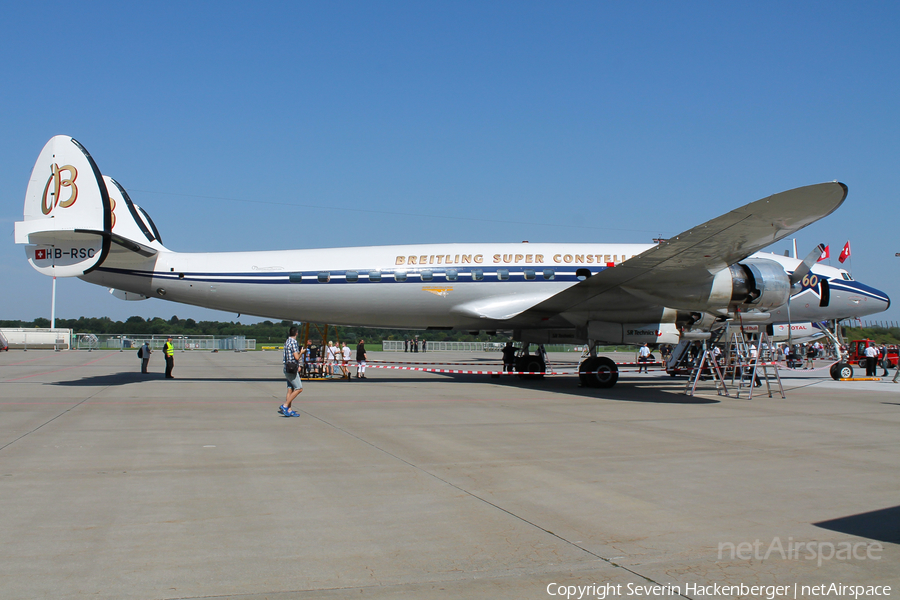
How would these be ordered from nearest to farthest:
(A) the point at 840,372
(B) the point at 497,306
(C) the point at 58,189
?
(C) the point at 58,189
(B) the point at 497,306
(A) the point at 840,372

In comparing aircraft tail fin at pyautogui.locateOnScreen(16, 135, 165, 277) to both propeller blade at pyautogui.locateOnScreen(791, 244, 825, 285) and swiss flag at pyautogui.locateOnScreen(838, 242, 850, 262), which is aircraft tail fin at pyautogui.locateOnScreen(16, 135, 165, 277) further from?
swiss flag at pyautogui.locateOnScreen(838, 242, 850, 262)

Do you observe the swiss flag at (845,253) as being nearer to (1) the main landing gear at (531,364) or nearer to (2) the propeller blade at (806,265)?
(2) the propeller blade at (806,265)

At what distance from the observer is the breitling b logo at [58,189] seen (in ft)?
52.6

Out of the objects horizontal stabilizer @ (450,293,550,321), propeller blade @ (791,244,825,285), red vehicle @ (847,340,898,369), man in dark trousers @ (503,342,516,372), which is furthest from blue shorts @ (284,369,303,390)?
red vehicle @ (847,340,898,369)

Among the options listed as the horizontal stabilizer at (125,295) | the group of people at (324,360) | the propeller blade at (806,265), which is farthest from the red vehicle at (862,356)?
the horizontal stabilizer at (125,295)

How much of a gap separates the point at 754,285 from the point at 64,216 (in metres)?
18.4

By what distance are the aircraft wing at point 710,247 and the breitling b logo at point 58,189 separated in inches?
497

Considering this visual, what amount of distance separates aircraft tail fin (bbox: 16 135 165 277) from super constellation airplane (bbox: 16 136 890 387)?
3 cm

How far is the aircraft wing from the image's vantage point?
466 inches

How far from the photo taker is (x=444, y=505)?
227 inches

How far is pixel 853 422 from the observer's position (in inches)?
448

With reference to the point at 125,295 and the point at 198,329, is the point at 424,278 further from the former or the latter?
the point at 198,329

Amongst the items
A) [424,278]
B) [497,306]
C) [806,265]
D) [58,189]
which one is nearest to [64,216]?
[58,189]

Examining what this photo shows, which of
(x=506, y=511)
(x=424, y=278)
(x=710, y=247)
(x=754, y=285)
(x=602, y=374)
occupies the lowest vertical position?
(x=506, y=511)
